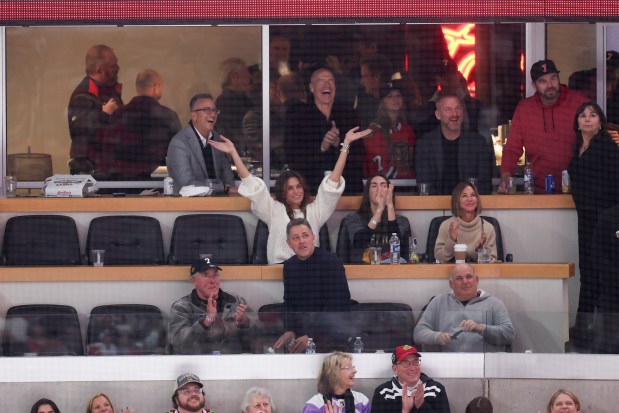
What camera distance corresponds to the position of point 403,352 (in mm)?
7031

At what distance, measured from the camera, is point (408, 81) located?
936 cm

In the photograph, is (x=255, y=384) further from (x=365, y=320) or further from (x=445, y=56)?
(x=445, y=56)

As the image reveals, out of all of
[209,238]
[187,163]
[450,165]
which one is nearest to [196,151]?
[187,163]

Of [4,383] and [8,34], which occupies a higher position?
[8,34]

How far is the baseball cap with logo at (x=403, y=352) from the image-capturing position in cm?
702

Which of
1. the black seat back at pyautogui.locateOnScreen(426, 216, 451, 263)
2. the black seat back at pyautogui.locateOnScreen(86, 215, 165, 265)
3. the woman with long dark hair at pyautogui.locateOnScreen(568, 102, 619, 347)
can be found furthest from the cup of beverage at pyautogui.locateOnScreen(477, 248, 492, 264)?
the black seat back at pyautogui.locateOnScreen(86, 215, 165, 265)

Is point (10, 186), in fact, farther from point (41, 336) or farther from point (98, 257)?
point (41, 336)

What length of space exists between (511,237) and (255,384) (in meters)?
1.96

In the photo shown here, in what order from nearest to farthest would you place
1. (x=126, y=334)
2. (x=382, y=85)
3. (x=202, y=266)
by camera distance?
(x=126, y=334) < (x=202, y=266) < (x=382, y=85)

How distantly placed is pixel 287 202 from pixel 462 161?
1.15m

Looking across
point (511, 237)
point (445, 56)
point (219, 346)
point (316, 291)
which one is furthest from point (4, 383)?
point (445, 56)

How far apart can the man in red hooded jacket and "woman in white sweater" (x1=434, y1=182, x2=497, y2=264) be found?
587 millimetres

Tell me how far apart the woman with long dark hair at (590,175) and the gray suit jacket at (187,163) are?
206 cm

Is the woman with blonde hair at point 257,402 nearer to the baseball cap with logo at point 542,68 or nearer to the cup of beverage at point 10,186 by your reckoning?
the cup of beverage at point 10,186
